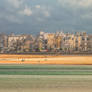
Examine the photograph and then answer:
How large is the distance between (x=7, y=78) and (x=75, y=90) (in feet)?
15.8

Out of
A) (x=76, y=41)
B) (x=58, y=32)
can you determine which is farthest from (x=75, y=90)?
(x=58, y=32)

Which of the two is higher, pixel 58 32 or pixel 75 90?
pixel 58 32

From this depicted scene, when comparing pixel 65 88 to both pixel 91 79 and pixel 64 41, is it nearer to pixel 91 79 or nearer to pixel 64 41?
pixel 91 79

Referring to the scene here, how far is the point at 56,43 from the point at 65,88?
106120 mm

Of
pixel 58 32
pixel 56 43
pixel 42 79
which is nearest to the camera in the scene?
pixel 42 79

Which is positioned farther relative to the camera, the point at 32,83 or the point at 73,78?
the point at 73,78

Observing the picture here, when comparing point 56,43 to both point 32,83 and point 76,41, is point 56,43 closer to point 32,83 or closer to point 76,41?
point 76,41

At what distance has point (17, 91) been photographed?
1017 centimetres

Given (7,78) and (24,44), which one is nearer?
(7,78)

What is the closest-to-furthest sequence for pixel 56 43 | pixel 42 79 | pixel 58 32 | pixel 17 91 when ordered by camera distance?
pixel 17 91 < pixel 42 79 < pixel 56 43 < pixel 58 32

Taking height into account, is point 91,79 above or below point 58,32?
below

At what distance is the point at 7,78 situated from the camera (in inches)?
491

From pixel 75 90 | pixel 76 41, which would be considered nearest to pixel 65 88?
pixel 75 90

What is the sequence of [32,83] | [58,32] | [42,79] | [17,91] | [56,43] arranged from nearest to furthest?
1. [17,91]
2. [32,83]
3. [42,79]
4. [56,43]
5. [58,32]
